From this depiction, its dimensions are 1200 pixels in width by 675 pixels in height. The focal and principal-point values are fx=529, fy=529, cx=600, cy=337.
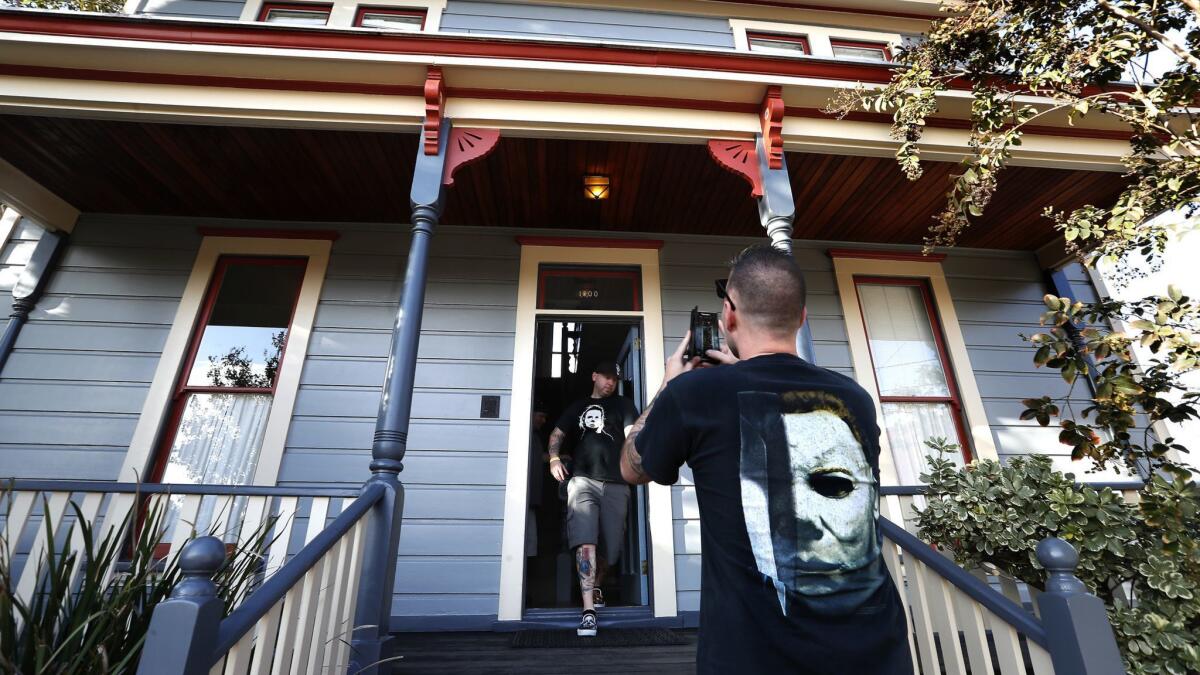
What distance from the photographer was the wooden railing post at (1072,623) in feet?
4.24

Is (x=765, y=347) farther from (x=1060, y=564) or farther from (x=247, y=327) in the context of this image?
(x=247, y=327)

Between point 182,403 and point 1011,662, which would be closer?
point 1011,662

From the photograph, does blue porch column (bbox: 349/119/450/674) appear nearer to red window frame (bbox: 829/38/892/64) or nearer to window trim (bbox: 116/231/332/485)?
window trim (bbox: 116/231/332/485)

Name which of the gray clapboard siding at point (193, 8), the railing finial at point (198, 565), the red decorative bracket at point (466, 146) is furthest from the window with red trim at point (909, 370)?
the gray clapboard siding at point (193, 8)

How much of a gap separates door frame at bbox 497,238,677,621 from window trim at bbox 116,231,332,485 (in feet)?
4.96

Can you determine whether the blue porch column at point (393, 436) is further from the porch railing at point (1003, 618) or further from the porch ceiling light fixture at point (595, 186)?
the porch railing at point (1003, 618)

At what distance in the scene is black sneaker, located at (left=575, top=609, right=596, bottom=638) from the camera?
290cm

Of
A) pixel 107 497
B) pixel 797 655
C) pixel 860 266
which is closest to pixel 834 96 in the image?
pixel 860 266

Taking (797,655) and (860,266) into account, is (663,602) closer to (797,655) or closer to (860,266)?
(797,655)

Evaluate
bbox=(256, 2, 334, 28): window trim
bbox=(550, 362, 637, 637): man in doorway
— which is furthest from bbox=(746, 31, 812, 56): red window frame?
bbox=(256, 2, 334, 28): window trim

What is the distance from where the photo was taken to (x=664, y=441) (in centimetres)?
106

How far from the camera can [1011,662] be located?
1476 millimetres

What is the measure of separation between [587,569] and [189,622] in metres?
2.35

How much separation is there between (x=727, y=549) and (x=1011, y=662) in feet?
3.84
